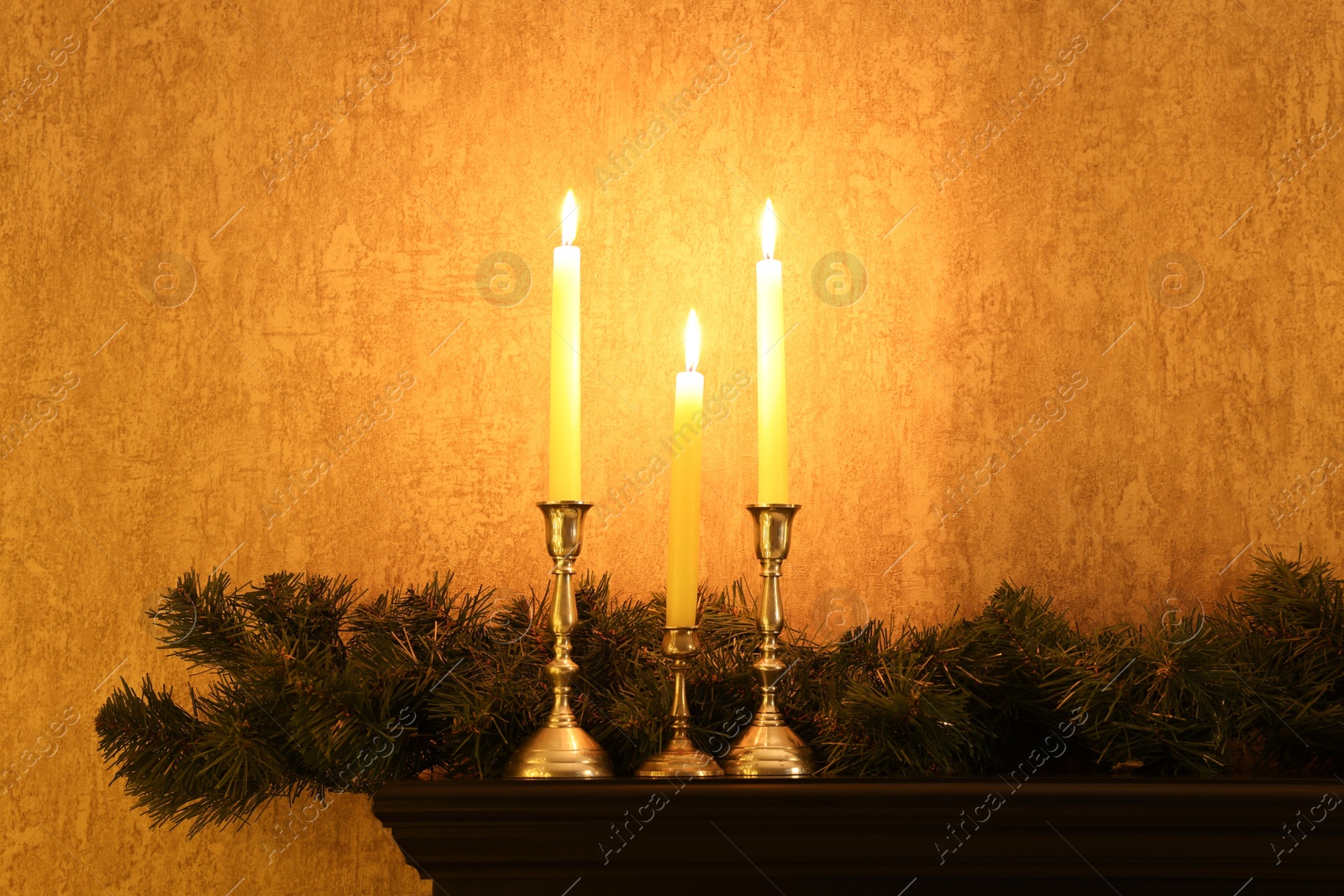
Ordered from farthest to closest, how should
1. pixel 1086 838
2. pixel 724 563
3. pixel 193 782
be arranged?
pixel 724 563 → pixel 193 782 → pixel 1086 838

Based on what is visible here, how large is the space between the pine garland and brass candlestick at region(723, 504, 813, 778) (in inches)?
2.1

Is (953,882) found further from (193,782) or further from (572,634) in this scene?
(193,782)

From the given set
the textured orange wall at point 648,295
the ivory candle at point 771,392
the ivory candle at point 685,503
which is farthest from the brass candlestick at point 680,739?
the textured orange wall at point 648,295

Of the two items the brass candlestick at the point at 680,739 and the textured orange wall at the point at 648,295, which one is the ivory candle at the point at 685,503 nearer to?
the brass candlestick at the point at 680,739

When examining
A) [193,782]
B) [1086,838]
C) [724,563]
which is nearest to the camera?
[1086,838]

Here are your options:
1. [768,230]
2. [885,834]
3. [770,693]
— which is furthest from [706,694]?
[768,230]

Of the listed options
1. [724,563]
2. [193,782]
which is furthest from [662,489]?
[193,782]

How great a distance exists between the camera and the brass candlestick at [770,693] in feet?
2.38

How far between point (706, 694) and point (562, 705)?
146 mm

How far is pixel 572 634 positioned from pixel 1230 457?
0.65m

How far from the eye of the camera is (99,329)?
1011 millimetres

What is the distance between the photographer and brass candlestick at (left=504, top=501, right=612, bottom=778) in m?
0.71

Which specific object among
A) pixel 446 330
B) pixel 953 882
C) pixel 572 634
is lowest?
pixel 953 882

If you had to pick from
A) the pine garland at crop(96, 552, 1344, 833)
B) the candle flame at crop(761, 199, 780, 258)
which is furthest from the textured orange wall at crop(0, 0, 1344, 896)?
the candle flame at crop(761, 199, 780, 258)
